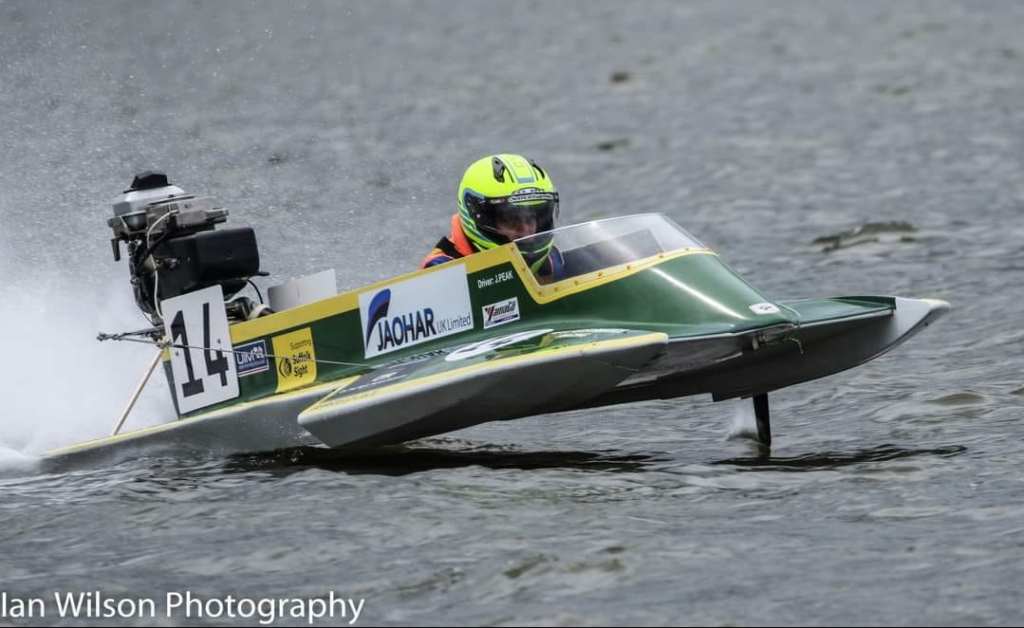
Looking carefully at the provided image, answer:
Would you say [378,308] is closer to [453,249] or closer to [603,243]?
[453,249]

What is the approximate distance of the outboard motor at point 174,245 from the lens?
9.73 meters

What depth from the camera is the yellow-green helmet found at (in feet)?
30.5

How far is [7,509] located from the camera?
830 centimetres

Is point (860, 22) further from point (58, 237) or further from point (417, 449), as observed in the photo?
point (417, 449)

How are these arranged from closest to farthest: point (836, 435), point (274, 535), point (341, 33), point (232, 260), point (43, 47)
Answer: point (274, 535), point (836, 435), point (232, 260), point (43, 47), point (341, 33)

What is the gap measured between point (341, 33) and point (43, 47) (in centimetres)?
1718

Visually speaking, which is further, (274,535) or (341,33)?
(341,33)

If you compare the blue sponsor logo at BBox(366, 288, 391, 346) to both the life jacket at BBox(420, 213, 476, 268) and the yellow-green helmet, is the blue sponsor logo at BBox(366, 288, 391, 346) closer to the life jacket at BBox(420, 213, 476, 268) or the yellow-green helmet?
the life jacket at BBox(420, 213, 476, 268)

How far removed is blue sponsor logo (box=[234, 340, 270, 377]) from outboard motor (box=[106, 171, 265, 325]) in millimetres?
367

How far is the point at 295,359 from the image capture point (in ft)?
30.8

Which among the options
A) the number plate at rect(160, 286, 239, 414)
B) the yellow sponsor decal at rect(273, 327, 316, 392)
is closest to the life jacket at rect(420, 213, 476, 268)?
the yellow sponsor decal at rect(273, 327, 316, 392)

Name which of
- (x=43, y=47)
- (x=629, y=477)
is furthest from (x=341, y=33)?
(x=629, y=477)

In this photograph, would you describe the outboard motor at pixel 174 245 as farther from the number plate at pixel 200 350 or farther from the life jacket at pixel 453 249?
the life jacket at pixel 453 249

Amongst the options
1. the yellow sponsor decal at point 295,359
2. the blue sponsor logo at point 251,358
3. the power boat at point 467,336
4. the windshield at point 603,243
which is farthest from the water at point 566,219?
the windshield at point 603,243
